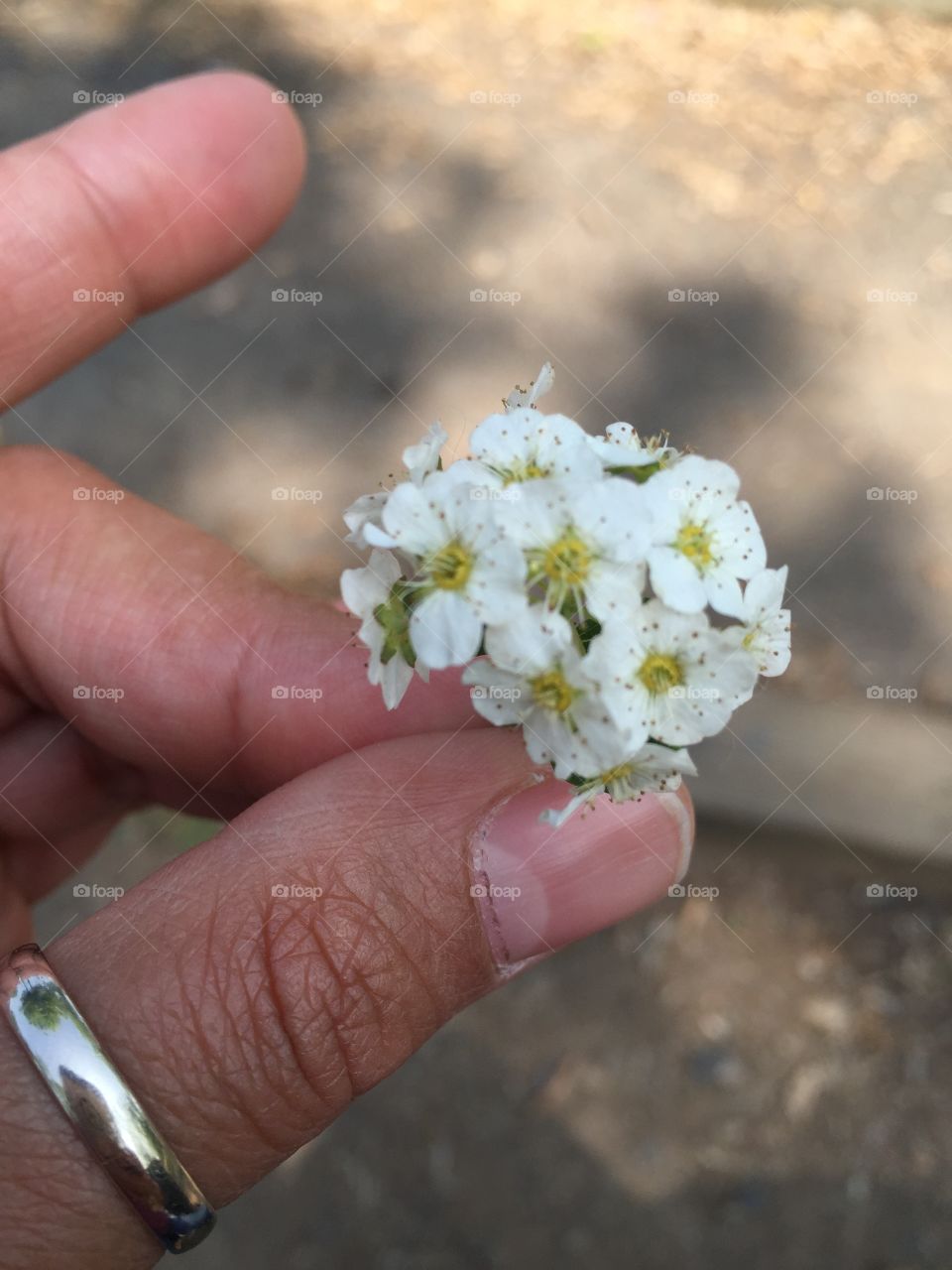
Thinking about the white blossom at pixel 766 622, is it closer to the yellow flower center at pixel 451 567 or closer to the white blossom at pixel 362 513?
the yellow flower center at pixel 451 567

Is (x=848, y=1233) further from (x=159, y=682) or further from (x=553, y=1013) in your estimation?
(x=159, y=682)

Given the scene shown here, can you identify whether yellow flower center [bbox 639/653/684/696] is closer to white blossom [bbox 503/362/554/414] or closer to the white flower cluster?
the white flower cluster

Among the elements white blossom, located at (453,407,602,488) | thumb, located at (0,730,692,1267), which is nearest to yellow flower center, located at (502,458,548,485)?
white blossom, located at (453,407,602,488)

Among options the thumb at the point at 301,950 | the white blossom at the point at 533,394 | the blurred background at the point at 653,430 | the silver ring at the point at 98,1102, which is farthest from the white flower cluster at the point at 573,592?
the blurred background at the point at 653,430

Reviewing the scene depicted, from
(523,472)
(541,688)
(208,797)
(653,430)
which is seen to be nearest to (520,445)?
(523,472)

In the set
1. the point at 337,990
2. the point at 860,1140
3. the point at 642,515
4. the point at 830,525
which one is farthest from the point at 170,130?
the point at 860,1140

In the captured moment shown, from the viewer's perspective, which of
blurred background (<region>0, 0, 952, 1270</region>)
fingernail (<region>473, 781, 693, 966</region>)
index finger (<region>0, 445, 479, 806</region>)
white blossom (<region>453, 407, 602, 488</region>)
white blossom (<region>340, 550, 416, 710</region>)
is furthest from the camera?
blurred background (<region>0, 0, 952, 1270</region>)

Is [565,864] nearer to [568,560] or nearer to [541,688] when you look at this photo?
[541,688]
